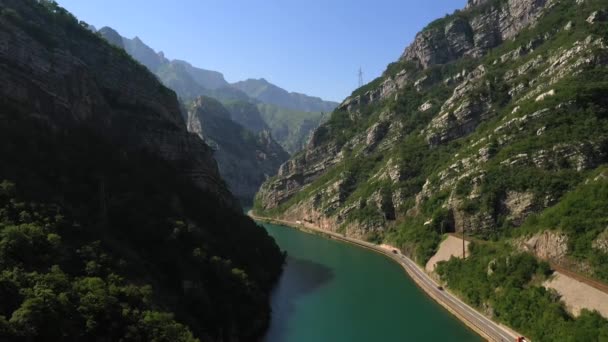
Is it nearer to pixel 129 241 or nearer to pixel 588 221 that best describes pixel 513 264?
pixel 588 221

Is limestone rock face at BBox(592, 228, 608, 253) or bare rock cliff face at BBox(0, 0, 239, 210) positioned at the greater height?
bare rock cliff face at BBox(0, 0, 239, 210)

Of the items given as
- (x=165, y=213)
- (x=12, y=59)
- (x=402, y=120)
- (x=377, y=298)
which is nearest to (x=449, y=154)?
(x=402, y=120)

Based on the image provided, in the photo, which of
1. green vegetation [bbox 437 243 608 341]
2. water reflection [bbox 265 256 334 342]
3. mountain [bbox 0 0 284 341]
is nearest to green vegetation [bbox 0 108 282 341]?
mountain [bbox 0 0 284 341]

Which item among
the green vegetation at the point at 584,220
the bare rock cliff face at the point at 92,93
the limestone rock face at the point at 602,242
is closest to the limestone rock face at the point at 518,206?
the green vegetation at the point at 584,220

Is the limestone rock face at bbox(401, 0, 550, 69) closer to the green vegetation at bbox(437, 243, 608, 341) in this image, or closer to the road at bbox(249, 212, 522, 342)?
the road at bbox(249, 212, 522, 342)

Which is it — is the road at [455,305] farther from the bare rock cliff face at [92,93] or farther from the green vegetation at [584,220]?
the bare rock cliff face at [92,93]
